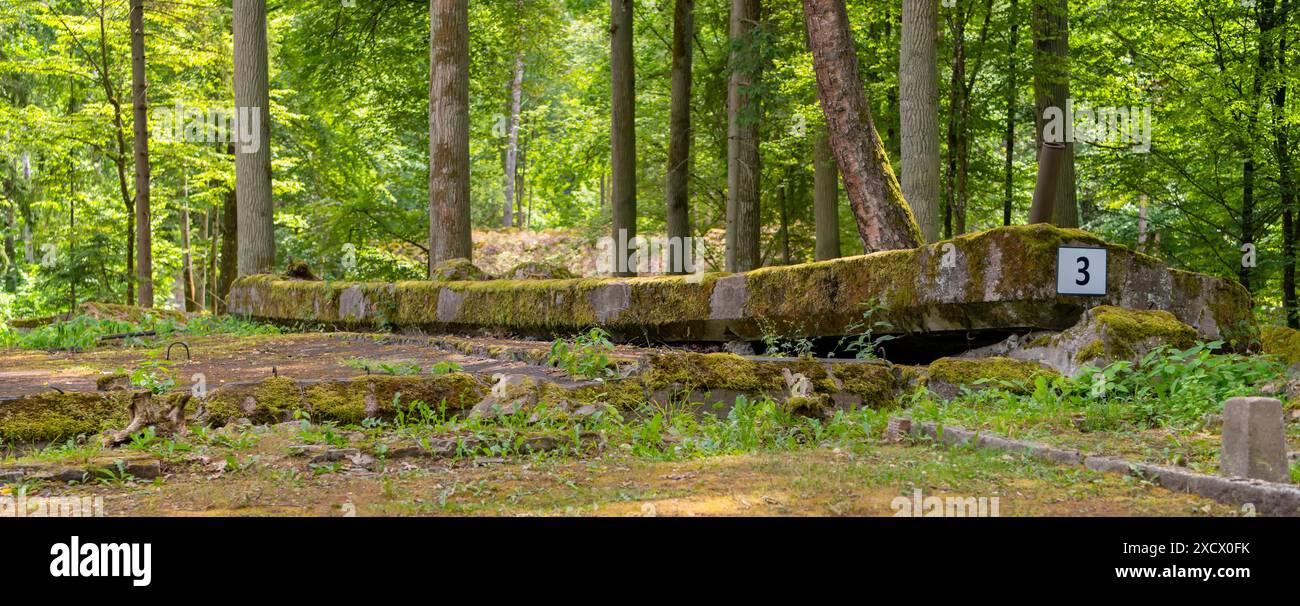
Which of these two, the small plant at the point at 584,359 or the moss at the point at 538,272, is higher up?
the moss at the point at 538,272

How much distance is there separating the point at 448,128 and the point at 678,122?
5952 millimetres

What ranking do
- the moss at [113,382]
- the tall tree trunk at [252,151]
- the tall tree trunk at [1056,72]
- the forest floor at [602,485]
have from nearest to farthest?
the forest floor at [602,485], the moss at [113,382], the tall tree trunk at [1056,72], the tall tree trunk at [252,151]

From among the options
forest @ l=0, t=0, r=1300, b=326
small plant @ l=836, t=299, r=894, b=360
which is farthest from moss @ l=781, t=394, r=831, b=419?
forest @ l=0, t=0, r=1300, b=326

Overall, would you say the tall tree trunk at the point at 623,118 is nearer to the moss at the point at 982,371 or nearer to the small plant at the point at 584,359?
the small plant at the point at 584,359

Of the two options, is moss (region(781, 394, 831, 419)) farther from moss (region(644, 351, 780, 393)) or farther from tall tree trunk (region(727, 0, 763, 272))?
tall tree trunk (region(727, 0, 763, 272))

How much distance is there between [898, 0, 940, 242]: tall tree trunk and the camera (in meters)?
12.6

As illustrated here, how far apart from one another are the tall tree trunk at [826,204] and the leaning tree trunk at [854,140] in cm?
851

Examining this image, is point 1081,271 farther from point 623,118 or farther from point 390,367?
point 623,118

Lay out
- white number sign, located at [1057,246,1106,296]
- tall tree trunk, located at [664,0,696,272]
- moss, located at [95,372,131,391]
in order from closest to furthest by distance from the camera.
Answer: moss, located at [95,372,131,391], white number sign, located at [1057,246,1106,296], tall tree trunk, located at [664,0,696,272]

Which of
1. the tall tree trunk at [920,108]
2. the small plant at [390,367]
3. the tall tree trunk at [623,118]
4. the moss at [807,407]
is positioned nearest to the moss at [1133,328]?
the moss at [807,407]

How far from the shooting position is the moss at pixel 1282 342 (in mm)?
7766

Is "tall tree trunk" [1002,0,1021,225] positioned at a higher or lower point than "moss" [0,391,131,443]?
higher

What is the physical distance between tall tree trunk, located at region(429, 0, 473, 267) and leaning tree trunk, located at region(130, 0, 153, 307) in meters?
7.35
